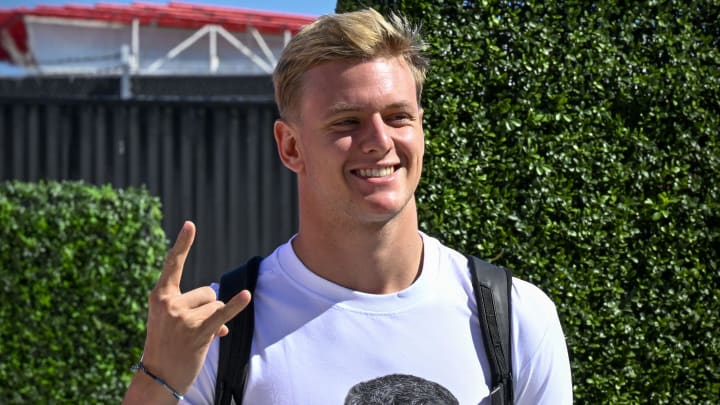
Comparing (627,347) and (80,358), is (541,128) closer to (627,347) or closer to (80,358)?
(627,347)

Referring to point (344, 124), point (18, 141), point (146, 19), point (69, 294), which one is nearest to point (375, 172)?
point (344, 124)

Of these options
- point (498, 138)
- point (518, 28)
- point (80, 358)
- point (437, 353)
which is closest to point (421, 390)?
point (437, 353)

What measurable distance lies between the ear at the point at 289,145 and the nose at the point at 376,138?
0.20m

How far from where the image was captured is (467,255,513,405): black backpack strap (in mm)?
1938

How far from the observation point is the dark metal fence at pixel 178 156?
8.55 m

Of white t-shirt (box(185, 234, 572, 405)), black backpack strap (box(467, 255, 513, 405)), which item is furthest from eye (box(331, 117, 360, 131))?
black backpack strap (box(467, 255, 513, 405))

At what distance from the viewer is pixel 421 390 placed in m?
1.90

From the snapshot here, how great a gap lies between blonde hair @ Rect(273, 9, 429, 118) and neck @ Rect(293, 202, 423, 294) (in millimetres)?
309

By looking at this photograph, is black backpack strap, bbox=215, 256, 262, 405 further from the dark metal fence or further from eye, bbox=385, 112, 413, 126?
the dark metal fence

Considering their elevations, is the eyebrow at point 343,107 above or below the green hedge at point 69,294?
above

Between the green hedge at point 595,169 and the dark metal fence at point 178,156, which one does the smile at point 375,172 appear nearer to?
the green hedge at point 595,169

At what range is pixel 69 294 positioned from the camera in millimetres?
6031

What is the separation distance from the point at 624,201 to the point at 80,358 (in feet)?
13.4

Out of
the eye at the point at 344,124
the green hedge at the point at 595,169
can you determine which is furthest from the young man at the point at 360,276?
the green hedge at the point at 595,169
